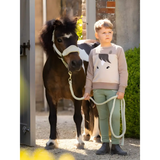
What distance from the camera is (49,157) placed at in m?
3.56

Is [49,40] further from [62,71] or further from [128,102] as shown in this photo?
[128,102]

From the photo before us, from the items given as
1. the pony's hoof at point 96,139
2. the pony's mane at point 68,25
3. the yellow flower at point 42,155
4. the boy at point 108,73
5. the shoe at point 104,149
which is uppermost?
the pony's mane at point 68,25

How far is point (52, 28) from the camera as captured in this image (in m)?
3.93

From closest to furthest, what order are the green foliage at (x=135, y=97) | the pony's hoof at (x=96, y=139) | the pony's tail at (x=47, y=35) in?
the pony's tail at (x=47, y=35)
the pony's hoof at (x=96, y=139)
the green foliage at (x=135, y=97)

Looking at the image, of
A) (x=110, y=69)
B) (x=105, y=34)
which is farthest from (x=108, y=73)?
(x=105, y=34)

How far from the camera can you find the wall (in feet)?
16.5

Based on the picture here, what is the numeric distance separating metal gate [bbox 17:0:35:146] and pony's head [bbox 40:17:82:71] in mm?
241

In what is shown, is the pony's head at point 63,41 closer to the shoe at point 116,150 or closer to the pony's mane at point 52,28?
the pony's mane at point 52,28

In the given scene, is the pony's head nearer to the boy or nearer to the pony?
the pony

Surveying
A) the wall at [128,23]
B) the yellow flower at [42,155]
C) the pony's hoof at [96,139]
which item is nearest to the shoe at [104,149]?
the yellow flower at [42,155]

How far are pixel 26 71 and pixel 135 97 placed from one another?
161cm

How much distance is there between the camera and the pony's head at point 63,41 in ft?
11.9

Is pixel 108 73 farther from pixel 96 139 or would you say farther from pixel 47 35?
pixel 96 139

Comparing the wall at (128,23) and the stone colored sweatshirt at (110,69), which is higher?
the wall at (128,23)
